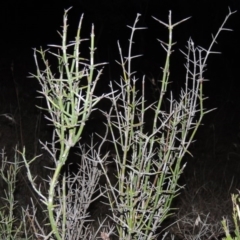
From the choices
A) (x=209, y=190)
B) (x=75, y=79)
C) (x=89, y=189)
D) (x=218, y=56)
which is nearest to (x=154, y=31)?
(x=218, y=56)

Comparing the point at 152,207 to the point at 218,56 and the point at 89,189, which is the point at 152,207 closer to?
the point at 89,189

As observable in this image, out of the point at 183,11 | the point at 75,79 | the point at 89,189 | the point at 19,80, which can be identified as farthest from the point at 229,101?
the point at 75,79

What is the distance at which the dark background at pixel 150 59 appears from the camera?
230 inches

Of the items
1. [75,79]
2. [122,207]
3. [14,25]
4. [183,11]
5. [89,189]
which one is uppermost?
[75,79]

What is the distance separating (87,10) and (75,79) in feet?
17.6

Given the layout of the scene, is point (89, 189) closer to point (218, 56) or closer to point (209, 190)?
point (209, 190)

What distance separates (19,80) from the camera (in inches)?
291

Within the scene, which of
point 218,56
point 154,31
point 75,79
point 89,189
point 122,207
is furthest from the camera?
point 154,31

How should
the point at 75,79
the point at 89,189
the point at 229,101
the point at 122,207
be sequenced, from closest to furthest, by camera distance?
the point at 75,79 → the point at 122,207 → the point at 89,189 → the point at 229,101

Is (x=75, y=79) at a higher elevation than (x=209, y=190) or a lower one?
higher

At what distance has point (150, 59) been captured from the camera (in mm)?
7918

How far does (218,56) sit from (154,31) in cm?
95

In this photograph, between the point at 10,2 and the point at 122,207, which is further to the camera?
the point at 10,2

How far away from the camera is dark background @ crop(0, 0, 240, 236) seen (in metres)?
5.85
